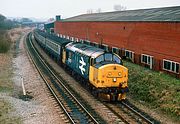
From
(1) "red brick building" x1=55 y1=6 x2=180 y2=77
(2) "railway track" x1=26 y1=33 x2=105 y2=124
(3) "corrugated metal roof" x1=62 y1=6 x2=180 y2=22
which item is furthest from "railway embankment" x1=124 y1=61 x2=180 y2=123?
(3) "corrugated metal roof" x1=62 y1=6 x2=180 y2=22

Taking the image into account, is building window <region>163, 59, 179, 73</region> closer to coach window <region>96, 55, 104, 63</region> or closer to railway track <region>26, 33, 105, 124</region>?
coach window <region>96, 55, 104, 63</region>

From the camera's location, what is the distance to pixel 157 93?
2109 cm

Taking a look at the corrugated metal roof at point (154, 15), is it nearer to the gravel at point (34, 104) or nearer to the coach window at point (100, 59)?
the coach window at point (100, 59)

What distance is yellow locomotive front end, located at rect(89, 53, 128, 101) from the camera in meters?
20.1

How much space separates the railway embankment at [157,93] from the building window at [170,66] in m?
2.70

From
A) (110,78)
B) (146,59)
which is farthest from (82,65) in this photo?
(146,59)

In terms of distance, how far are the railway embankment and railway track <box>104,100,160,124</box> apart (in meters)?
0.75

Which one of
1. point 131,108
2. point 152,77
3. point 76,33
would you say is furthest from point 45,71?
point 76,33

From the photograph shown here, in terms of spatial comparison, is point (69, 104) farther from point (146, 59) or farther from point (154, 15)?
point (154, 15)

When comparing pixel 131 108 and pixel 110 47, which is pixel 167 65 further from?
pixel 110 47

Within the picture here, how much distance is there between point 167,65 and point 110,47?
14.9 meters

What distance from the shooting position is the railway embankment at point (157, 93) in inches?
729

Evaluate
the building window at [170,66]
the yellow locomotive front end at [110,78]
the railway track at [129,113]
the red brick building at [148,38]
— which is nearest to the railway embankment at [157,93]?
the railway track at [129,113]

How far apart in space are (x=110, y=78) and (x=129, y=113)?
9.40 ft
